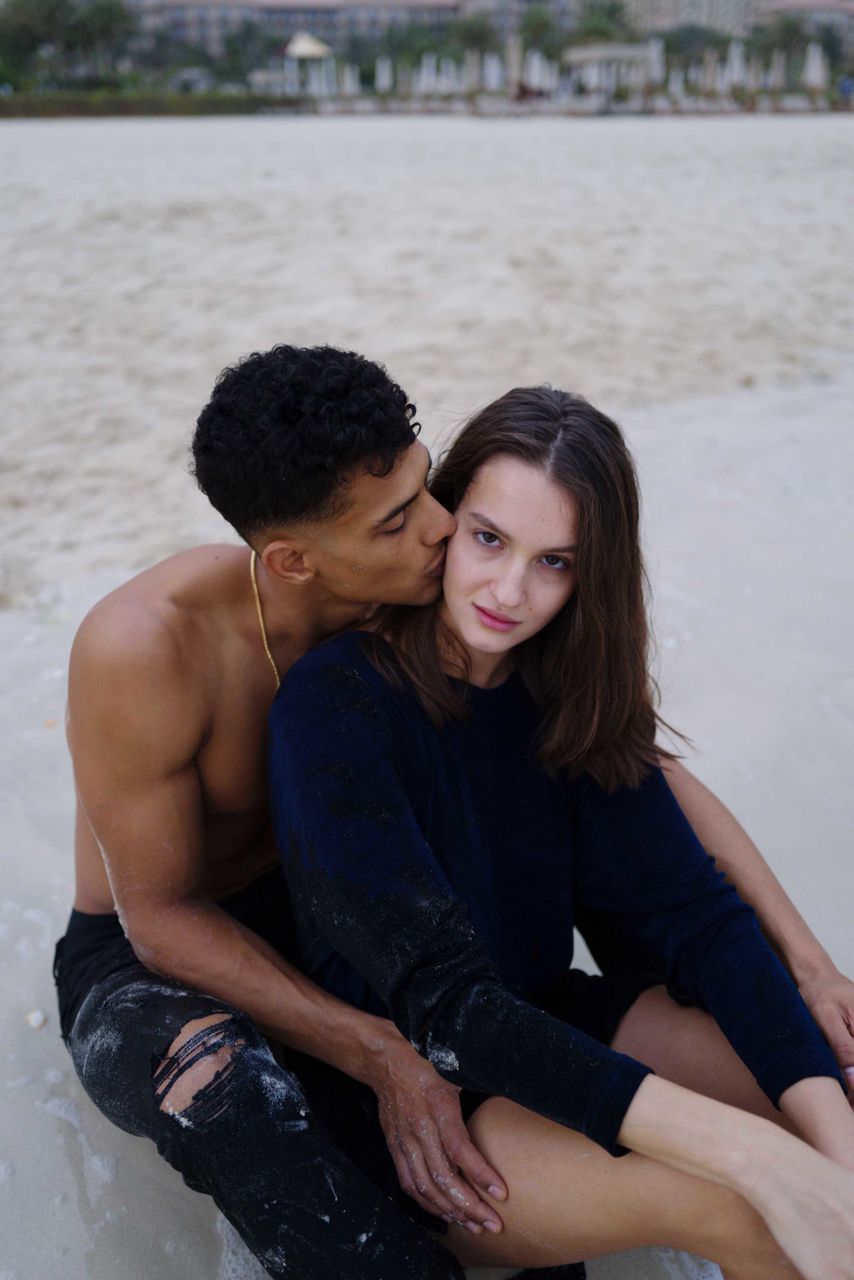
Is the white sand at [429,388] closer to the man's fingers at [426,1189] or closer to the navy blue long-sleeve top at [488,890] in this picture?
the man's fingers at [426,1189]

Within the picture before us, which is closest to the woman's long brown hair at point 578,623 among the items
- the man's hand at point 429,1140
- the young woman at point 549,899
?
the young woman at point 549,899

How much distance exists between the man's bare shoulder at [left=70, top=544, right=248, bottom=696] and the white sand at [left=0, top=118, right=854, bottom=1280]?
1047 millimetres

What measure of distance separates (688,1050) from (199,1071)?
0.91 meters

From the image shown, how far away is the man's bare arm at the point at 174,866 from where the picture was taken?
2.01m

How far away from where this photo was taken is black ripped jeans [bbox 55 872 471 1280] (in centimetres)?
177

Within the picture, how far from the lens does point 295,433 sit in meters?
1.98

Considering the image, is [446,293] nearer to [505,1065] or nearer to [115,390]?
[115,390]

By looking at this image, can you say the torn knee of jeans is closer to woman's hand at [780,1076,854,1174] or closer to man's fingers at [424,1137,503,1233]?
man's fingers at [424,1137,503,1233]

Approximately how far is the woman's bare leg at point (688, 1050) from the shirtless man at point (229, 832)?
186 millimetres

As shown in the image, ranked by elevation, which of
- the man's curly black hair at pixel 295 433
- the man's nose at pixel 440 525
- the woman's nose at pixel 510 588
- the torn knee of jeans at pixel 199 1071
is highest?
the man's curly black hair at pixel 295 433

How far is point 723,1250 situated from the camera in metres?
1.80

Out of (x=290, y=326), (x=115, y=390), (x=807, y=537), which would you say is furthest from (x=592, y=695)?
→ (x=290, y=326)

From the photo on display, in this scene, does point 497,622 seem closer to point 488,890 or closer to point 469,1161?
point 488,890

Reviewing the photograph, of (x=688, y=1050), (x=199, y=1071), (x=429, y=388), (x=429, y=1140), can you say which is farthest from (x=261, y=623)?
(x=429, y=388)
